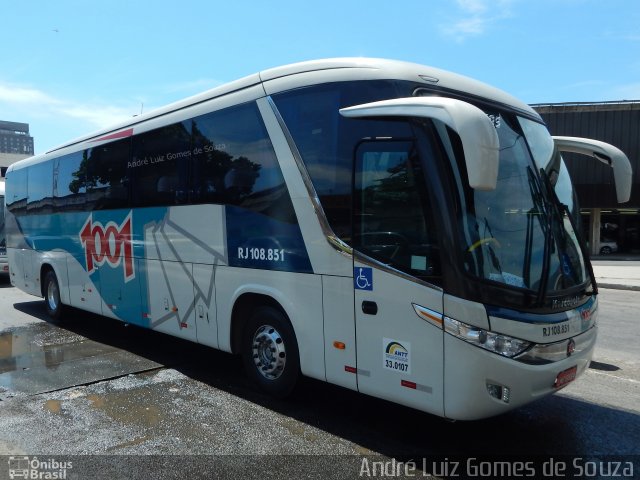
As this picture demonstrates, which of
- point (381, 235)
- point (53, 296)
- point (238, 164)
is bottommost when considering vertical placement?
point (53, 296)

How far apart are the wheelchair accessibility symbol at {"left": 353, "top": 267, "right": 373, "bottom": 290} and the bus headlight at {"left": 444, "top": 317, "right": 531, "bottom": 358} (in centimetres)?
A: 81

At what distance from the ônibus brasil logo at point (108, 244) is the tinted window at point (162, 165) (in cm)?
65

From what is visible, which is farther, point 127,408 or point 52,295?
point 52,295

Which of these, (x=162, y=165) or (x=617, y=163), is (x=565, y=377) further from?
(x=162, y=165)

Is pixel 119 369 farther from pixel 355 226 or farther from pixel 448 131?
pixel 448 131

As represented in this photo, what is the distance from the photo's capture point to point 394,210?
4195mm

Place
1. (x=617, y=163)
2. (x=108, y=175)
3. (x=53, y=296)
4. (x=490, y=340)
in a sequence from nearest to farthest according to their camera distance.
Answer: (x=490, y=340)
(x=617, y=163)
(x=108, y=175)
(x=53, y=296)

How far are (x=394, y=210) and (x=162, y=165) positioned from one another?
150 inches

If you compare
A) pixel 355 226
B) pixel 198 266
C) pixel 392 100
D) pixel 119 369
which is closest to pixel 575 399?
pixel 355 226

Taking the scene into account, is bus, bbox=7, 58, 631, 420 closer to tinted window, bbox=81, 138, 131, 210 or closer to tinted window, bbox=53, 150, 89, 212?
tinted window, bbox=81, 138, 131, 210

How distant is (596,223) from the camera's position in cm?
3247

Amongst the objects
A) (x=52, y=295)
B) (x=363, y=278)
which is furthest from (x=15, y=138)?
(x=363, y=278)

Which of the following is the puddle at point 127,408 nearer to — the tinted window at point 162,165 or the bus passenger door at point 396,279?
the bus passenger door at point 396,279

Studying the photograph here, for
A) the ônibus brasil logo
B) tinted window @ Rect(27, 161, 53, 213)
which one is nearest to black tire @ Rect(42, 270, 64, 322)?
tinted window @ Rect(27, 161, 53, 213)
